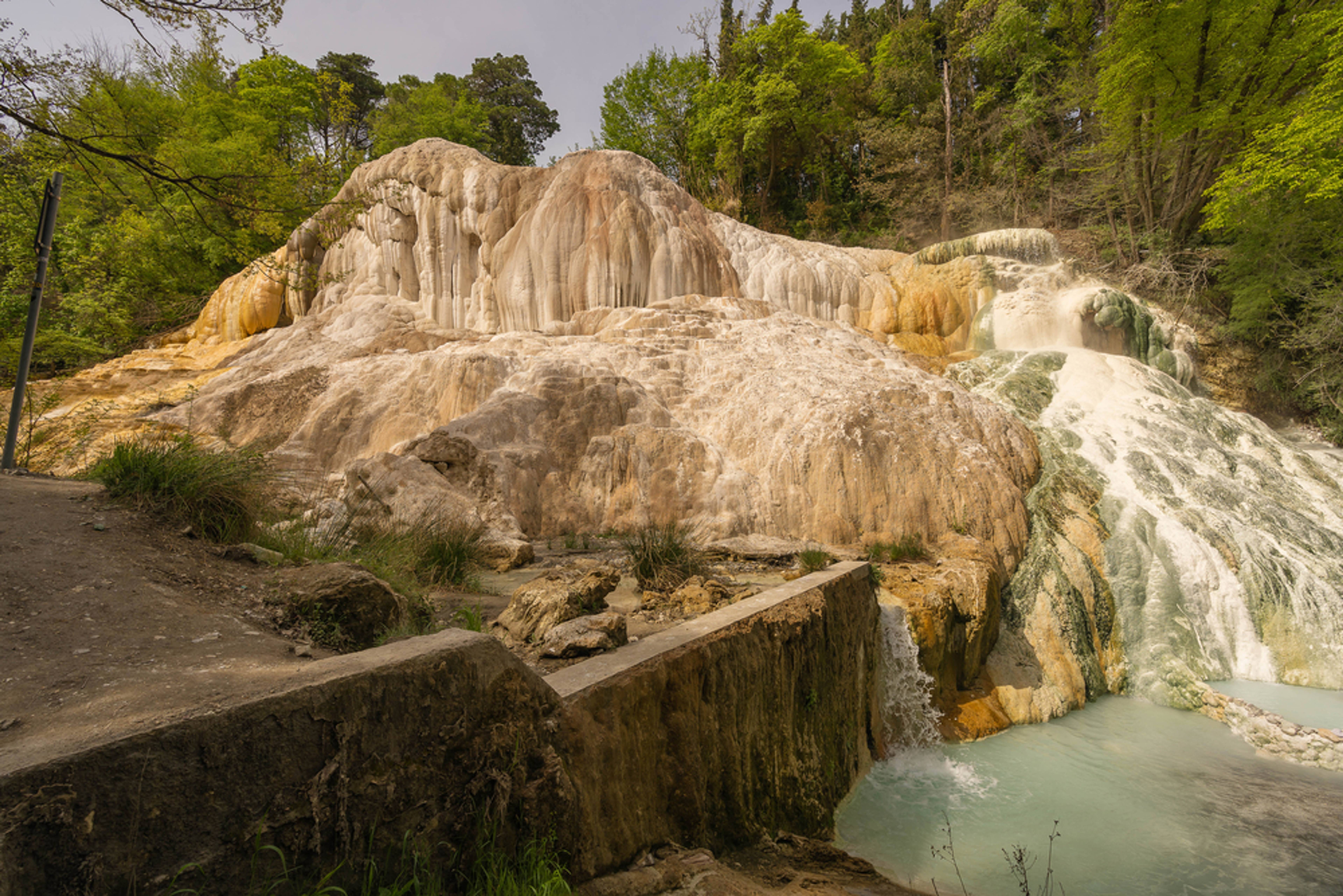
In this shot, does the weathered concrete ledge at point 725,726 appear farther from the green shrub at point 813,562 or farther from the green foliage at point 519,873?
the green shrub at point 813,562

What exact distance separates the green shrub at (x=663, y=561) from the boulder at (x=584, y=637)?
67.1 inches

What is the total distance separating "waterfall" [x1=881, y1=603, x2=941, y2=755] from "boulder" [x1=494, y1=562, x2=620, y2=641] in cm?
327

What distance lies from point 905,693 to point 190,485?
6274 mm

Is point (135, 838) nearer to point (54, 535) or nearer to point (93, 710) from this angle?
point (93, 710)

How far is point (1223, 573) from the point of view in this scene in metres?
8.54

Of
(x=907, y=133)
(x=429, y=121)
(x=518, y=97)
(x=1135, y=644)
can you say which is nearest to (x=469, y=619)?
(x=1135, y=644)

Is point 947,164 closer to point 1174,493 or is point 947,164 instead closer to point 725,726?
point 1174,493

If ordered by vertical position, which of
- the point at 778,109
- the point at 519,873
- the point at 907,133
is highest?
the point at 778,109

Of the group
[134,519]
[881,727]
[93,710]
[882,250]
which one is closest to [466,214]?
[882,250]

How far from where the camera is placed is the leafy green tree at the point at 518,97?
1245 inches

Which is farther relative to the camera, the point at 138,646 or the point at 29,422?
the point at 29,422

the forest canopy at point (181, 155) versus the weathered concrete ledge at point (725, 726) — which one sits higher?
the forest canopy at point (181, 155)

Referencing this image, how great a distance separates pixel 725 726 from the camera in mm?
3834

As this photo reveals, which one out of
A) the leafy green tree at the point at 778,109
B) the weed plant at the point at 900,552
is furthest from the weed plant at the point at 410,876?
the leafy green tree at the point at 778,109
